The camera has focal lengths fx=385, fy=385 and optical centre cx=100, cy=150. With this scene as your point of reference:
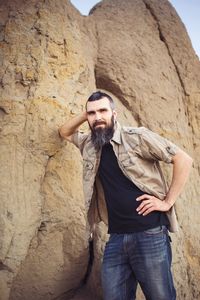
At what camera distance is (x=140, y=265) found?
7.96 feet

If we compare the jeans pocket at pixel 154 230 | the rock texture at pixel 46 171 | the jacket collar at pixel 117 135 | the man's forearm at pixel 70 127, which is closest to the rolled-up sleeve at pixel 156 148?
the jacket collar at pixel 117 135

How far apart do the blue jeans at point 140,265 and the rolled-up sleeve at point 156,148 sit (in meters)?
0.46

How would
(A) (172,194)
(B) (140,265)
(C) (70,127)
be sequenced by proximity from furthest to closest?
(C) (70,127), (A) (172,194), (B) (140,265)

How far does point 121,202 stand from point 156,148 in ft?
1.36

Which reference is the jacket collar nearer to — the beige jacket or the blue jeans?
the beige jacket

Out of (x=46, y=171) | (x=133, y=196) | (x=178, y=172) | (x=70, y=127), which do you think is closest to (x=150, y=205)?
(x=133, y=196)

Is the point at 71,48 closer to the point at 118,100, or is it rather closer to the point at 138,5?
the point at 118,100

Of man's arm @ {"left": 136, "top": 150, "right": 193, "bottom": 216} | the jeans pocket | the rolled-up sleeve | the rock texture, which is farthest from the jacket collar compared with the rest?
the rock texture

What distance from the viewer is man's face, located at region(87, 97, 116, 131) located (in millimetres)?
2592

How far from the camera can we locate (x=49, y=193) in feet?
10.5

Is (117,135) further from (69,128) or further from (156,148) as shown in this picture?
(69,128)

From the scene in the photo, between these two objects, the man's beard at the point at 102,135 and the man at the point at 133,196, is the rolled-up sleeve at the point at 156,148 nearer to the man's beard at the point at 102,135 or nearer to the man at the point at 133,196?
the man at the point at 133,196

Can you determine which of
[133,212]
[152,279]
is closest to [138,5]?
[133,212]

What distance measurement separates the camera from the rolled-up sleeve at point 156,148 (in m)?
2.47
